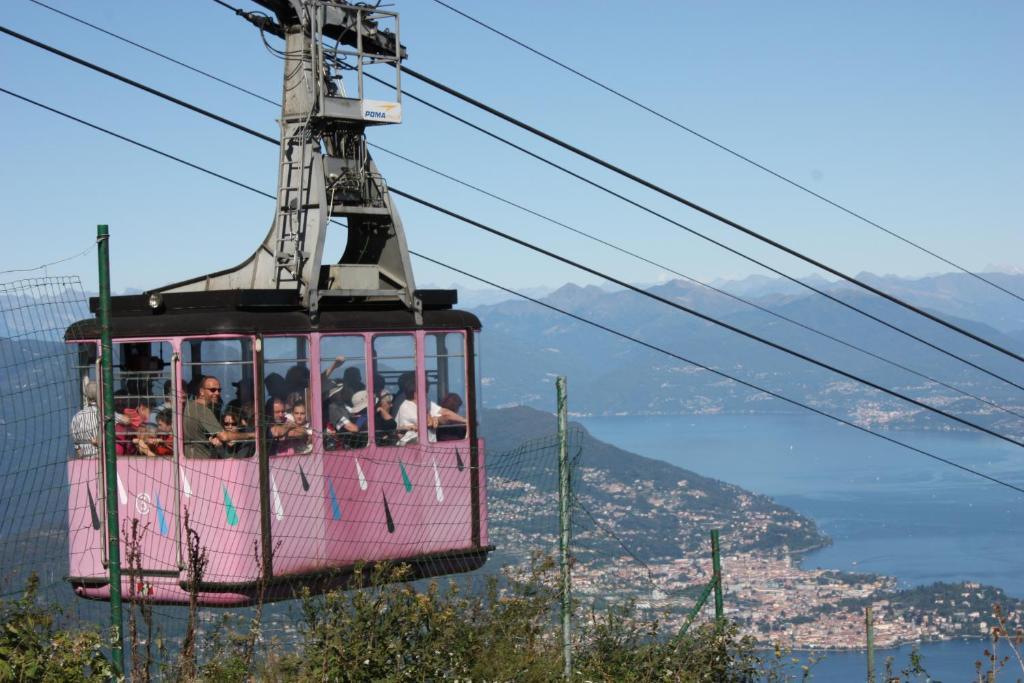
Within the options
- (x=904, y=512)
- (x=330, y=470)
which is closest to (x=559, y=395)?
(x=330, y=470)

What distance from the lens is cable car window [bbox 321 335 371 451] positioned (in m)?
9.98

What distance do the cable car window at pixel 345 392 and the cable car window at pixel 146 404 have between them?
1.22m

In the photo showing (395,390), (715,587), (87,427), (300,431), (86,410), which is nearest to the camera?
(300,431)

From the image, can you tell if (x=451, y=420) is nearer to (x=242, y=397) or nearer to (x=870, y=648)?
(x=242, y=397)

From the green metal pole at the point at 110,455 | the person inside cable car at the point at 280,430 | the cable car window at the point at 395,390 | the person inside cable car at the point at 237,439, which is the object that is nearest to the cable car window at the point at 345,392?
the cable car window at the point at 395,390

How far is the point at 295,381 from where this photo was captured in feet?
32.2

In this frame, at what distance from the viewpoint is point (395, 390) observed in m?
10.6

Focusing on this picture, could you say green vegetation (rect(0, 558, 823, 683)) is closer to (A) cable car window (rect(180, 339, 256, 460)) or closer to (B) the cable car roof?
(A) cable car window (rect(180, 339, 256, 460))

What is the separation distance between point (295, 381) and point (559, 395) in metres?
2.55

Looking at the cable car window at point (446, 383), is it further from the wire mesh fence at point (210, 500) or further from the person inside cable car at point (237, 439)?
the person inside cable car at point (237, 439)

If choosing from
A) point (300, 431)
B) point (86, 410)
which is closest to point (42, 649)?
point (300, 431)

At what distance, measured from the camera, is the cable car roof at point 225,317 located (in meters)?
9.54

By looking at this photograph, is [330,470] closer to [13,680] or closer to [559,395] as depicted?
[559,395]

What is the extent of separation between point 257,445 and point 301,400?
564mm
